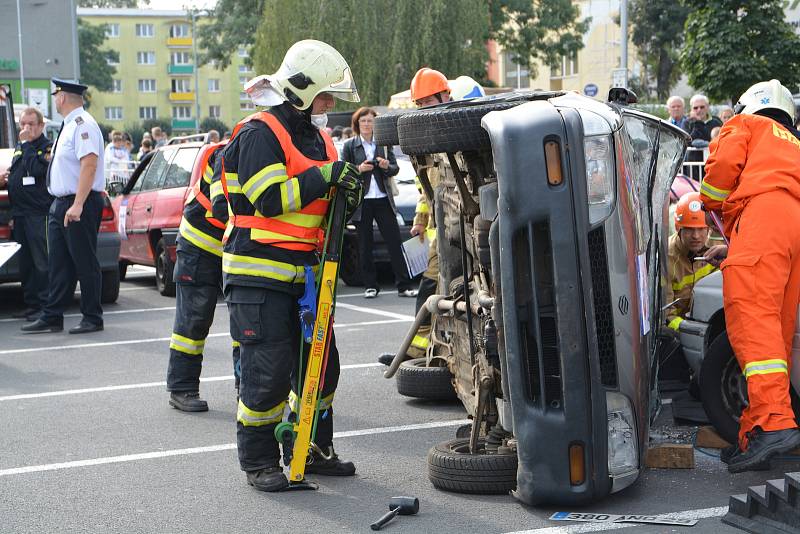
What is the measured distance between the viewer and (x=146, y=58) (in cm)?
10962

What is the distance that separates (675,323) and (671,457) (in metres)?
1.17

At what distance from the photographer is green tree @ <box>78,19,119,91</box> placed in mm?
85250

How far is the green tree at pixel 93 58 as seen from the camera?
85.2m

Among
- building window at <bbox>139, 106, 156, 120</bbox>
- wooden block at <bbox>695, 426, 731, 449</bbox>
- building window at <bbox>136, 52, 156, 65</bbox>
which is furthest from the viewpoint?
building window at <bbox>136, 52, 156, 65</bbox>

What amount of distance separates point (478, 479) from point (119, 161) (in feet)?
61.5

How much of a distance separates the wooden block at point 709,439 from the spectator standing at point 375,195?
6.54 metres

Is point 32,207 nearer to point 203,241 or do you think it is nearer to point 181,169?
point 181,169

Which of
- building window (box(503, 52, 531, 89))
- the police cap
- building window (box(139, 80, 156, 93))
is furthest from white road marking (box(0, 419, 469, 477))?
building window (box(139, 80, 156, 93))

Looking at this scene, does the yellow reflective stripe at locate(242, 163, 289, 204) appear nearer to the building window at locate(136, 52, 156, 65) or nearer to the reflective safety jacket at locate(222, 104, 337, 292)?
the reflective safety jacket at locate(222, 104, 337, 292)

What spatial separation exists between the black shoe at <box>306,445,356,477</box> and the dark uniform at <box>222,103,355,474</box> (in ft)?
0.90

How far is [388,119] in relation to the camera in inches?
233

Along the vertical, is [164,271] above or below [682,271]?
below

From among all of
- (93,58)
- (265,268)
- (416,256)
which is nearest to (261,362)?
(265,268)

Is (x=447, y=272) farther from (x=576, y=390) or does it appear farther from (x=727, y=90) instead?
(x=727, y=90)
